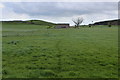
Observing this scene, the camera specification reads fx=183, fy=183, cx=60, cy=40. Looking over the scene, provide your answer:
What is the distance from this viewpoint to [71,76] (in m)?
8.23

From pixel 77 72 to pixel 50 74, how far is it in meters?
1.35

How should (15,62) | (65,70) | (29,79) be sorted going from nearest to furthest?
(29,79) < (65,70) < (15,62)

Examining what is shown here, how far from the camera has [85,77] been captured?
8148 mm

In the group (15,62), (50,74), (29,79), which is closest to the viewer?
(29,79)

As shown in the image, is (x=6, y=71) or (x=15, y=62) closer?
(x=6, y=71)

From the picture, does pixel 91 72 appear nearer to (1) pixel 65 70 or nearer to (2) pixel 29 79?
(1) pixel 65 70

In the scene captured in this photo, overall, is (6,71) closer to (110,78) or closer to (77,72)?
(77,72)

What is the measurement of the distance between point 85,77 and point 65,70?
1421mm

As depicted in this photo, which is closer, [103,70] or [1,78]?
[1,78]

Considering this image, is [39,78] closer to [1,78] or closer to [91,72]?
[1,78]

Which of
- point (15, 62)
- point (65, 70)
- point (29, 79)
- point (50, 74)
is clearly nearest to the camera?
point (29, 79)

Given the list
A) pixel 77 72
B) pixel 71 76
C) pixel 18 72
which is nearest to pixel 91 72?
pixel 77 72

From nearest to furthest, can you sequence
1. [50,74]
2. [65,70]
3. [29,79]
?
[29,79] < [50,74] < [65,70]

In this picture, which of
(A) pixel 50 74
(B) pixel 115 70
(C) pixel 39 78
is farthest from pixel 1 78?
(B) pixel 115 70
